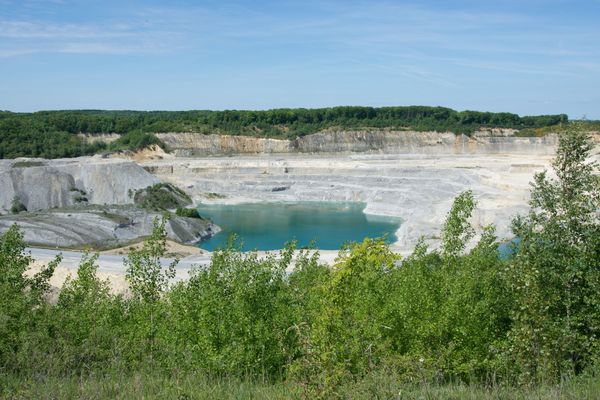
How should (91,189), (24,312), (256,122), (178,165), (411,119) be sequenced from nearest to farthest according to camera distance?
(24,312)
(91,189)
(178,165)
(256,122)
(411,119)

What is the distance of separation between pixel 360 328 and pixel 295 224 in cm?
4308

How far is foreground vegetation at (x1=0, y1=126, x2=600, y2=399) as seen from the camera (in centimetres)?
863

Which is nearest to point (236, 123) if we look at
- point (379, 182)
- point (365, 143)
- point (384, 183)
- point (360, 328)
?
point (365, 143)

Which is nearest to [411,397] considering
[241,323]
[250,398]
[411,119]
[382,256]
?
[250,398]

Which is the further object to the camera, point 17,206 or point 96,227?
point 17,206

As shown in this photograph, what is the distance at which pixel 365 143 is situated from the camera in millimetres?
111250

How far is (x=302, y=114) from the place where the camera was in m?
120

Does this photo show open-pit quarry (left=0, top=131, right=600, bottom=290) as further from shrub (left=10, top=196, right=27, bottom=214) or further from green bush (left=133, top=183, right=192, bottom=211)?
green bush (left=133, top=183, right=192, bottom=211)

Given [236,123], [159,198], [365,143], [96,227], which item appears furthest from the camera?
[236,123]

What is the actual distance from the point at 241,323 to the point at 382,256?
347cm

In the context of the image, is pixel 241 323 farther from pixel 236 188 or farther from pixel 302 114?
pixel 302 114

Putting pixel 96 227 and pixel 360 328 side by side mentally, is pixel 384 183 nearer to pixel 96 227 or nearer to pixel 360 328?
pixel 96 227

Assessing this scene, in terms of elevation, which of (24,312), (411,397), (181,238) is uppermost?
(411,397)

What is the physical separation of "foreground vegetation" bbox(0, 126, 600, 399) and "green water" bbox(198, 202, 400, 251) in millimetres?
25264
